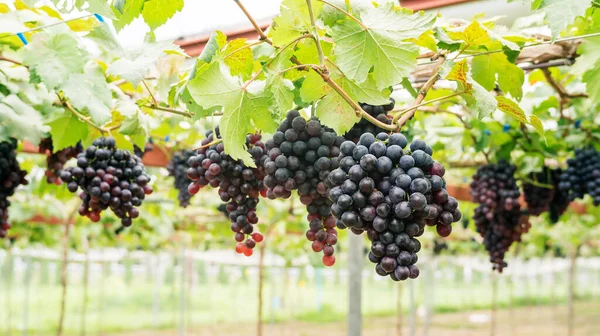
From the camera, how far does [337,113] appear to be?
5.06 ft

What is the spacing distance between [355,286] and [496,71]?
216 cm

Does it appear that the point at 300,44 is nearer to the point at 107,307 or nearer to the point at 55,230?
the point at 55,230

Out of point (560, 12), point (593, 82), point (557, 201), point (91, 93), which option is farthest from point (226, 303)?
point (560, 12)

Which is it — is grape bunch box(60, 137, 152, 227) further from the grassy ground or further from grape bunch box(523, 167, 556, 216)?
the grassy ground

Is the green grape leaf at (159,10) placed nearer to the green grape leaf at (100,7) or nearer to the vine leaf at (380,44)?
the green grape leaf at (100,7)

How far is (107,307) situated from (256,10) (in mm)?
21901

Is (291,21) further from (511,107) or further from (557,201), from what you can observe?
(557,201)

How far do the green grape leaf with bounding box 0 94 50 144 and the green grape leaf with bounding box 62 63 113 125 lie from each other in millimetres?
525

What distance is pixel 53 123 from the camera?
2430 millimetres

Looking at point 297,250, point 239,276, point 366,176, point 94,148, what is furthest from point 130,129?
point 239,276

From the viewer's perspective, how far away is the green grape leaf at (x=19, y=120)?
2.38m

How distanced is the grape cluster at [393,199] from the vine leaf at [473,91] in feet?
0.71

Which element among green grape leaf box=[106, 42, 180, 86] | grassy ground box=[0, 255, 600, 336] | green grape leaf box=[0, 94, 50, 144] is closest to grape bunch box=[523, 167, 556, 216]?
green grape leaf box=[106, 42, 180, 86]

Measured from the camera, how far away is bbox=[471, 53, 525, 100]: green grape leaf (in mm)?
2010
